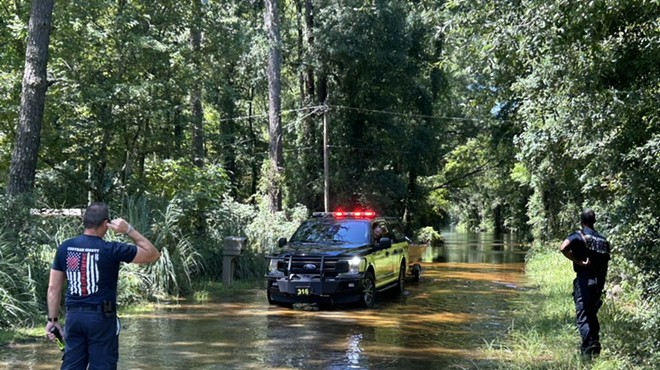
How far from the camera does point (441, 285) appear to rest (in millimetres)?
16938

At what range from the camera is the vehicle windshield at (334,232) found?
13.1 meters

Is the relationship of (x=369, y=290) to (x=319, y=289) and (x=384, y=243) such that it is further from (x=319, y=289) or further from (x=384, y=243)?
(x=319, y=289)

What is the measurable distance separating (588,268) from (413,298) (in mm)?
7292

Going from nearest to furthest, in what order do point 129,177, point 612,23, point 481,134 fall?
point 612,23 < point 129,177 < point 481,134

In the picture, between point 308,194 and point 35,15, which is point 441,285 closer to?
point 35,15

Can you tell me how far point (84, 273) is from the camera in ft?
16.6

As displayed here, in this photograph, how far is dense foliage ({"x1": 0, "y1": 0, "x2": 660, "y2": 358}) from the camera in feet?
22.9

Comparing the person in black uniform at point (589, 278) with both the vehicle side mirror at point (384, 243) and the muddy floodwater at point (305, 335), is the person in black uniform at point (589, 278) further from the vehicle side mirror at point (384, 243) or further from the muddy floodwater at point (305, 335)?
the vehicle side mirror at point (384, 243)

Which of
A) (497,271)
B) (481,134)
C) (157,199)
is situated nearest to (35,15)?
(157,199)

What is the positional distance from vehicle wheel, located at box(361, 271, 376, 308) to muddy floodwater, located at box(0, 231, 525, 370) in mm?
176

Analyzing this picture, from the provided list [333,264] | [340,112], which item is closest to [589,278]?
[333,264]

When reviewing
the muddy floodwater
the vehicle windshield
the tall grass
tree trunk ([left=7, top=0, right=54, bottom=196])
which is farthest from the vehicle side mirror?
tree trunk ([left=7, top=0, right=54, bottom=196])

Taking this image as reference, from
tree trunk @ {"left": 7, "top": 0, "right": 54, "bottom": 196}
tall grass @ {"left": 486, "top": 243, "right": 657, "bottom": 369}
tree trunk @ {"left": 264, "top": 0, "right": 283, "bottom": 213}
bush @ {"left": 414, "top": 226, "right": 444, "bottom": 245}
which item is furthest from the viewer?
bush @ {"left": 414, "top": 226, "right": 444, "bottom": 245}

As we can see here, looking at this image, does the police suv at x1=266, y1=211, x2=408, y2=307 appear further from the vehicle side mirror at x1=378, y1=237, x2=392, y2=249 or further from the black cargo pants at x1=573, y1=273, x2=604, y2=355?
the black cargo pants at x1=573, y1=273, x2=604, y2=355
